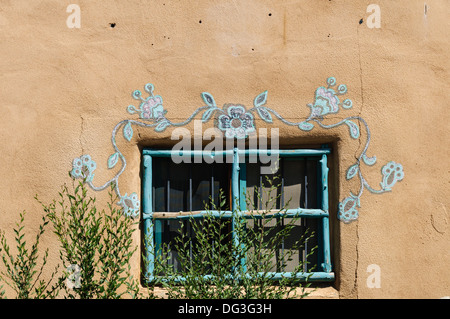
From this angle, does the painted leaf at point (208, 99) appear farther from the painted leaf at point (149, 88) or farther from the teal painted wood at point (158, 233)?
the teal painted wood at point (158, 233)

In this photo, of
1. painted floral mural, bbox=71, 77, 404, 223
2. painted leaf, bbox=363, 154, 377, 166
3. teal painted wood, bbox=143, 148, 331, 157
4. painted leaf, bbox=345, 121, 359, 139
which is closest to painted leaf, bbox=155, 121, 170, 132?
painted floral mural, bbox=71, 77, 404, 223

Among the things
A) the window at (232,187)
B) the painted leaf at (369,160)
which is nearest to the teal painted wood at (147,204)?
the window at (232,187)

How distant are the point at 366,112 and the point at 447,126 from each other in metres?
0.56

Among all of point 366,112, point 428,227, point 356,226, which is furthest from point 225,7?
point 428,227

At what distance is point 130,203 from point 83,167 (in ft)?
1.34

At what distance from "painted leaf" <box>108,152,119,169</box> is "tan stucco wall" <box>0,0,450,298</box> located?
0.20 ft

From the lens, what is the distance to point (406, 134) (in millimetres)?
3939

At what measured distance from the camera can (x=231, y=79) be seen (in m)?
3.99

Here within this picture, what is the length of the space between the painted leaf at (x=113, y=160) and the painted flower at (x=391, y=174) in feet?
6.00

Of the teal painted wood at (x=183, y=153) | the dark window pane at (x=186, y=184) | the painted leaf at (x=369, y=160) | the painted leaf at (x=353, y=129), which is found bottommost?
the dark window pane at (x=186, y=184)

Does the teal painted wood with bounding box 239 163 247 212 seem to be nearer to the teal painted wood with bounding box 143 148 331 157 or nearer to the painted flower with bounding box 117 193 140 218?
the teal painted wood with bounding box 143 148 331 157

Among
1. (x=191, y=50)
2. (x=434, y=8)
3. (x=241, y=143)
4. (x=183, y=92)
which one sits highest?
(x=434, y=8)

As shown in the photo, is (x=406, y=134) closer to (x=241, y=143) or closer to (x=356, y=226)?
(x=356, y=226)

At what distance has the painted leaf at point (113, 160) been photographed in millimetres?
3951
